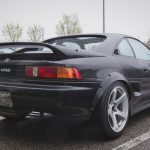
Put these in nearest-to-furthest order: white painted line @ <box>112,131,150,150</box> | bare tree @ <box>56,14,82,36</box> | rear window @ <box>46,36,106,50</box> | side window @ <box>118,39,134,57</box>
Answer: white painted line @ <box>112,131,150,150</box>
rear window @ <box>46,36,106,50</box>
side window @ <box>118,39,134,57</box>
bare tree @ <box>56,14,82,36</box>

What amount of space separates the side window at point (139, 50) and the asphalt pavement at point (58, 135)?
942mm

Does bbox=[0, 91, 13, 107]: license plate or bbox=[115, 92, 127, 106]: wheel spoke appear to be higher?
bbox=[0, 91, 13, 107]: license plate

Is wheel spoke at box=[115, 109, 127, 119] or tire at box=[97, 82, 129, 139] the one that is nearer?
tire at box=[97, 82, 129, 139]

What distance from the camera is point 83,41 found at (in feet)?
14.3

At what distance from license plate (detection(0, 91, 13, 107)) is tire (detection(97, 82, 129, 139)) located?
3.17ft

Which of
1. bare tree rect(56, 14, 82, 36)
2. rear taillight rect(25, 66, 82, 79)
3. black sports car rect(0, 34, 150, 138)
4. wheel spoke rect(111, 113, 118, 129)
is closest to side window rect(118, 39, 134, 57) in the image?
black sports car rect(0, 34, 150, 138)

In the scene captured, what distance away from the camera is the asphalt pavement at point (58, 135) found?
346 centimetres

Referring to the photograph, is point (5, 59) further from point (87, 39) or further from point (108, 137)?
point (108, 137)

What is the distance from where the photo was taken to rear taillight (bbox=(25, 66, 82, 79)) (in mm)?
3324

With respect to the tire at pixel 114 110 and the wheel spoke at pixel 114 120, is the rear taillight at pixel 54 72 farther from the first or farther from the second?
the wheel spoke at pixel 114 120

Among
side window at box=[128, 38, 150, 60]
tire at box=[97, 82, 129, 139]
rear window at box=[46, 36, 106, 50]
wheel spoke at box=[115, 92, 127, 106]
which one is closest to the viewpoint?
tire at box=[97, 82, 129, 139]

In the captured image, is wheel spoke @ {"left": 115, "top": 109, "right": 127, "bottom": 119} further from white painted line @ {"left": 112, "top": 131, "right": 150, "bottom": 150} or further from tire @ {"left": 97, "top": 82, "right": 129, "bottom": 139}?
white painted line @ {"left": 112, "top": 131, "right": 150, "bottom": 150}

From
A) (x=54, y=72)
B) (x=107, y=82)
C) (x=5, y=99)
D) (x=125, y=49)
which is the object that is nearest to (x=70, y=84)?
(x=54, y=72)

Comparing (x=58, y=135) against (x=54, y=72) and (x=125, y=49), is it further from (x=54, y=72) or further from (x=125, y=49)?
(x=125, y=49)
